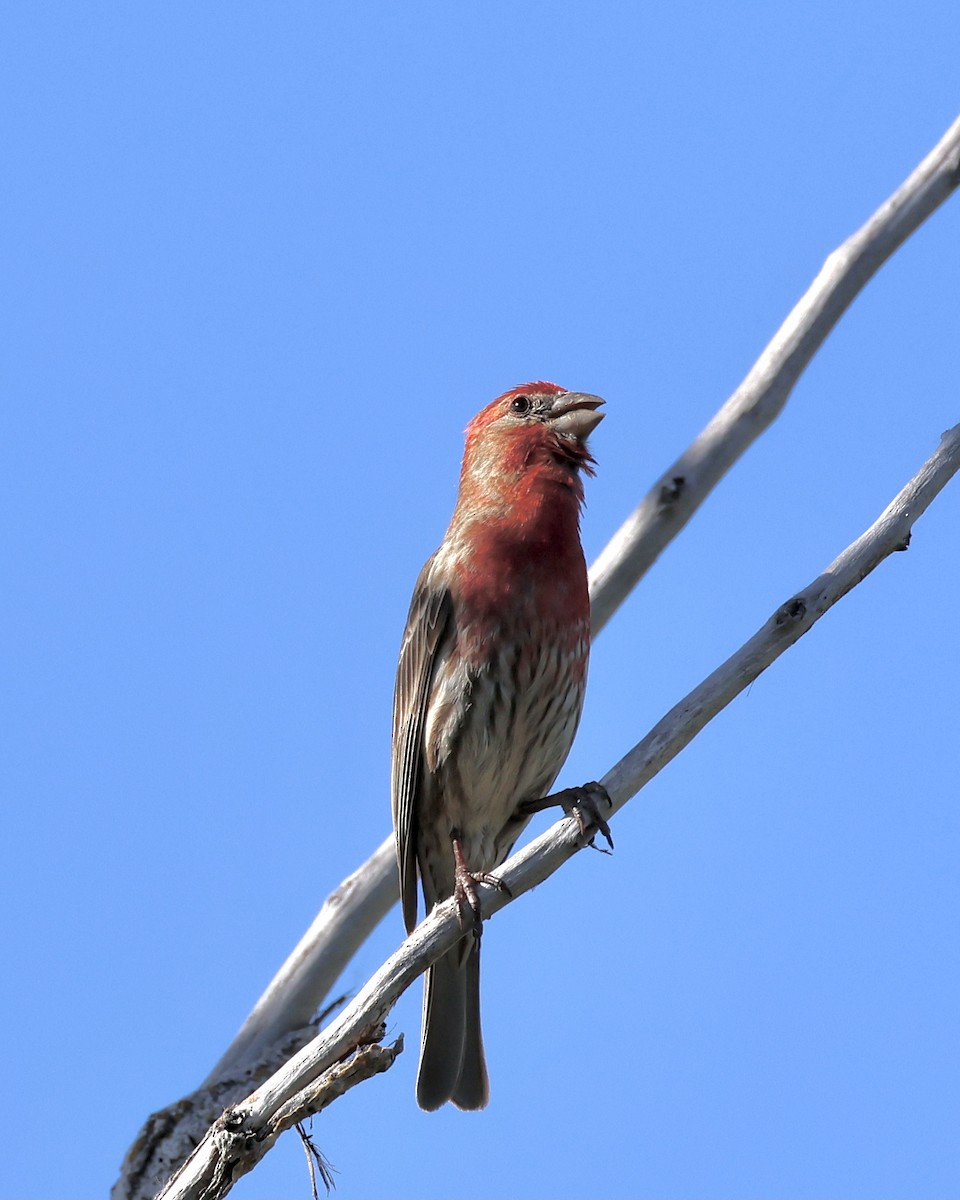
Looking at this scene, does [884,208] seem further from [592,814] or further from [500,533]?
[592,814]

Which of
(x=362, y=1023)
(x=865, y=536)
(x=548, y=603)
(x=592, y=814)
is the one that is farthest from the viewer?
(x=548, y=603)

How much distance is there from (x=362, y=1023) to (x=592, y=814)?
1204 millimetres

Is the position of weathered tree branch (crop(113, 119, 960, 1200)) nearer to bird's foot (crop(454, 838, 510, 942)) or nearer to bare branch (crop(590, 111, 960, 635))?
bare branch (crop(590, 111, 960, 635))

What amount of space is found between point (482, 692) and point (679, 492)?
57.9 inches

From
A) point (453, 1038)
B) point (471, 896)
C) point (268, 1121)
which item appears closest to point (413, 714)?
point (471, 896)

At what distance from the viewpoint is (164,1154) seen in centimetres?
626

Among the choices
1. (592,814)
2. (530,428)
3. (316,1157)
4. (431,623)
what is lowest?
(316,1157)

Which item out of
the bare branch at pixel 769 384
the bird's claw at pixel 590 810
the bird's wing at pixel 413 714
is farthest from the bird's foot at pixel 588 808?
the bare branch at pixel 769 384

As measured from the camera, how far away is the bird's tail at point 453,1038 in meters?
6.33

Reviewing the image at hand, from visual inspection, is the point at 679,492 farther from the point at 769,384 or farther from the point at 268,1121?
the point at 268,1121

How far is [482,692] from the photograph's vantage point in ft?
19.7

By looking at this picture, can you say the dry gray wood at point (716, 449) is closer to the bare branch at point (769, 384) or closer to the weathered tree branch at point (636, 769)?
the bare branch at point (769, 384)

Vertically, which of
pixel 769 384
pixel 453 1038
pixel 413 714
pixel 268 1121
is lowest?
pixel 268 1121

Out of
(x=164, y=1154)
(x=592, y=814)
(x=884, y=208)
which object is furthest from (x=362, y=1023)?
(x=884, y=208)
